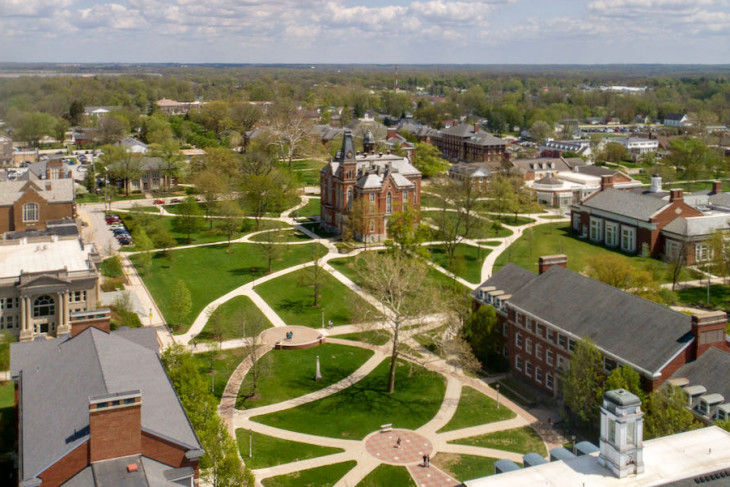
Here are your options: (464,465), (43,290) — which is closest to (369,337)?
(464,465)

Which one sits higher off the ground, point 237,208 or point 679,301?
point 237,208

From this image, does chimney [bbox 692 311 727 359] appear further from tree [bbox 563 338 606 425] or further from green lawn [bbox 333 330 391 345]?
green lawn [bbox 333 330 391 345]

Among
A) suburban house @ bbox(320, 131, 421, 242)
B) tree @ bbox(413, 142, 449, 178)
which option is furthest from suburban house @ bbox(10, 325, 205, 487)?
tree @ bbox(413, 142, 449, 178)

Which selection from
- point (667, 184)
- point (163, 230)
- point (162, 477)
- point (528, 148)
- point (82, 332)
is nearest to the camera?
point (162, 477)

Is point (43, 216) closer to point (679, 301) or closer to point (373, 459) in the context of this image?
point (373, 459)

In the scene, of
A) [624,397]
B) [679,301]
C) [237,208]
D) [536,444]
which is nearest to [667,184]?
[679,301]

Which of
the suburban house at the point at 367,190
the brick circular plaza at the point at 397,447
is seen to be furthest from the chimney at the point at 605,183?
the brick circular plaza at the point at 397,447
